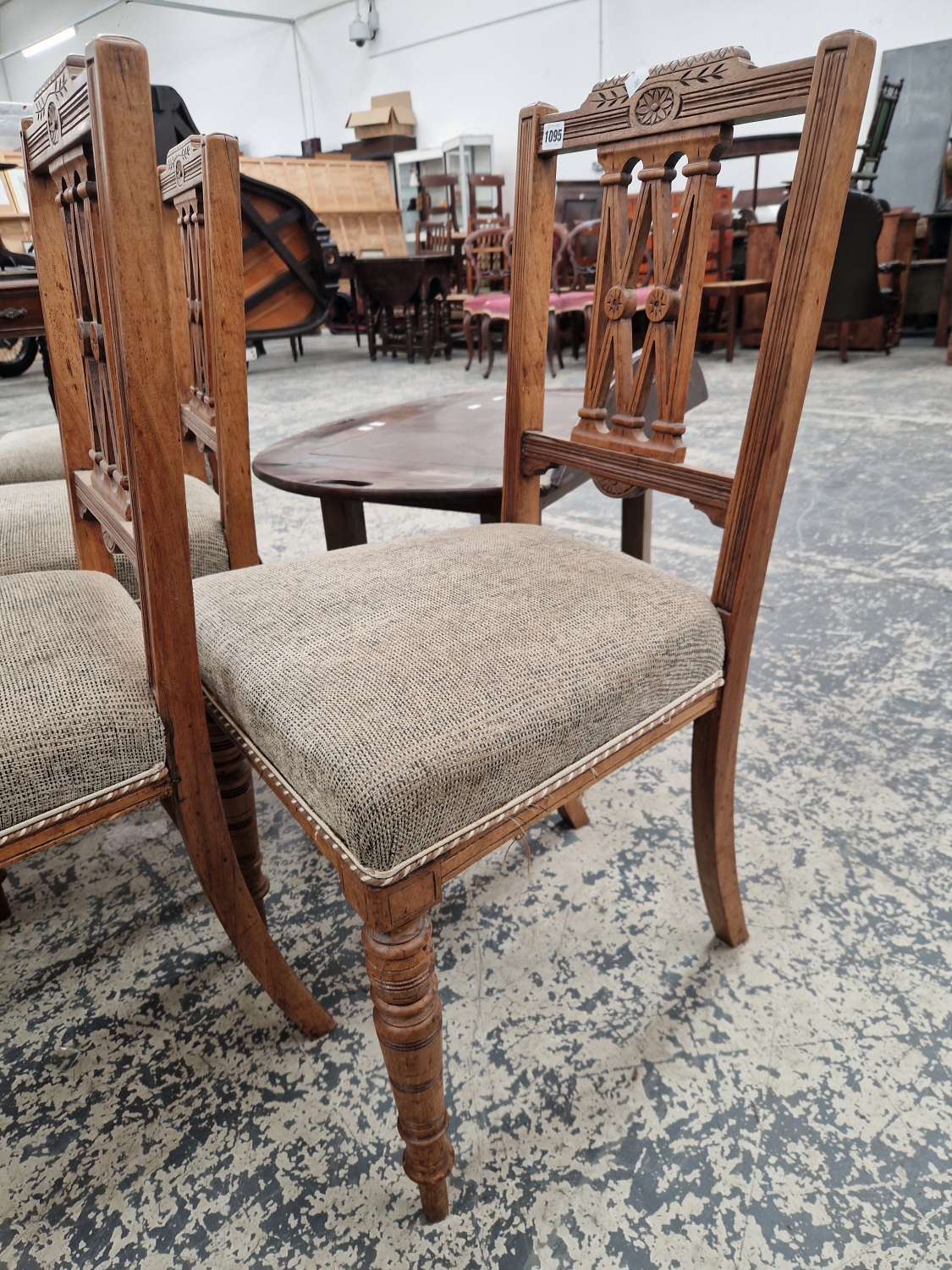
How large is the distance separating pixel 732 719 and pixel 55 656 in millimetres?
712

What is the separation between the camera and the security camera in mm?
8961

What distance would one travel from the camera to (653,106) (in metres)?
0.84

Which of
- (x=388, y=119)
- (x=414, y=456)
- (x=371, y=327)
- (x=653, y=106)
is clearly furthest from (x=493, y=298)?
(x=388, y=119)

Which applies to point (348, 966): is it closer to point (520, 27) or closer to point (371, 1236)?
point (371, 1236)

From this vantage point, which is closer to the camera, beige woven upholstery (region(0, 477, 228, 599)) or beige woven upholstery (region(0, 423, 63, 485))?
beige woven upholstery (region(0, 477, 228, 599))

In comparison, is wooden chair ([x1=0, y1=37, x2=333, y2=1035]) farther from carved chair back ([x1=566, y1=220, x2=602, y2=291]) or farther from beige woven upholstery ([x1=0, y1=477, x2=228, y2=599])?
carved chair back ([x1=566, y1=220, x2=602, y2=291])

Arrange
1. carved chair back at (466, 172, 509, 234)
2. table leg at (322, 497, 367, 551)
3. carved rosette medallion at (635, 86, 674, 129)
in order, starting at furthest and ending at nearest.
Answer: carved chair back at (466, 172, 509, 234) → table leg at (322, 497, 367, 551) → carved rosette medallion at (635, 86, 674, 129)

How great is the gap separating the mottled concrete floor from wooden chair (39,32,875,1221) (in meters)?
0.09

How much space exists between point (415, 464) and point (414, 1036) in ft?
2.67

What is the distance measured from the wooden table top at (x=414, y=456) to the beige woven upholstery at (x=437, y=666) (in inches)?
7.2

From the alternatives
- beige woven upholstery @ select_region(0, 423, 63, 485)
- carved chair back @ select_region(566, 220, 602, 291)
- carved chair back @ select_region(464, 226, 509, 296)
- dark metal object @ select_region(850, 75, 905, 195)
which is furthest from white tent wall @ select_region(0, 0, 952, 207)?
beige woven upholstery @ select_region(0, 423, 63, 485)

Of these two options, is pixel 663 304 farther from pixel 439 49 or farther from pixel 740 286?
pixel 439 49

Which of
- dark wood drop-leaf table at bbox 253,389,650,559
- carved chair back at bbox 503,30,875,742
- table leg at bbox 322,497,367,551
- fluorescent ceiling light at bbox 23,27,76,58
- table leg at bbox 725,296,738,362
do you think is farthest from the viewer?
fluorescent ceiling light at bbox 23,27,76,58

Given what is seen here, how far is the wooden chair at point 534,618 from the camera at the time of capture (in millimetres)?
625
